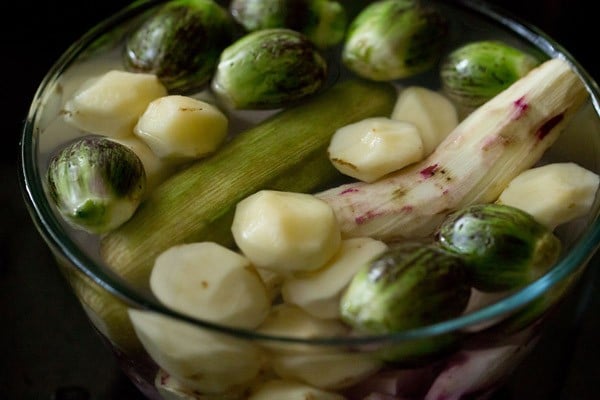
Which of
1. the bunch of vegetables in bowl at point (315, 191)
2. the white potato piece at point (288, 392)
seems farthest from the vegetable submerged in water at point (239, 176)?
the white potato piece at point (288, 392)

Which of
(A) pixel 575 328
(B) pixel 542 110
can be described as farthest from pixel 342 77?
(A) pixel 575 328

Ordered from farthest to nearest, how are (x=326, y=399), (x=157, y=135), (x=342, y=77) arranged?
(x=342, y=77)
(x=157, y=135)
(x=326, y=399)

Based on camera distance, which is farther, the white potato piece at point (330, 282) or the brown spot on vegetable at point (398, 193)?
the brown spot on vegetable at point (398, 193)

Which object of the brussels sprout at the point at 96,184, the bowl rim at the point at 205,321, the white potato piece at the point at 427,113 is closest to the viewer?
the bowl rim at the point at 205,321

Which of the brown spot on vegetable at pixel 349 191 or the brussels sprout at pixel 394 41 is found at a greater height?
the brussels sprout at pixel 394 41

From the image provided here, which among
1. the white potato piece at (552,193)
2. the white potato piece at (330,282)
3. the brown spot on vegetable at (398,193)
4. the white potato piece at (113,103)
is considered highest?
the white potato piece at (113,103)

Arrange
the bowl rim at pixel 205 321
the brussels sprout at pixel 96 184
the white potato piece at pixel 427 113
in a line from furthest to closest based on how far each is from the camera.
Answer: the white potato piece at pixel 427 113, the brussels sprout at pixel 96 184, the bowl rim at pixel 205 321

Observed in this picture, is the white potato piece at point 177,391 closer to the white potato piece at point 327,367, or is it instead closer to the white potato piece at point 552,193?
the white potato piece at point 327,367

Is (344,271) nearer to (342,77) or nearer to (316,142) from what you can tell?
(316,142)
